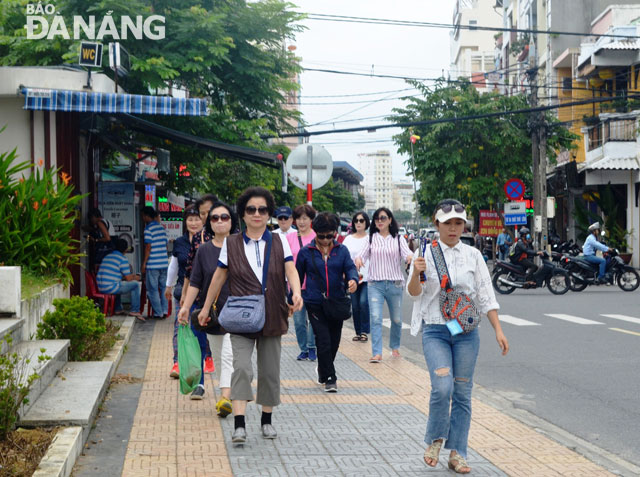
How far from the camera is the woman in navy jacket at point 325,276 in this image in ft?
29.8

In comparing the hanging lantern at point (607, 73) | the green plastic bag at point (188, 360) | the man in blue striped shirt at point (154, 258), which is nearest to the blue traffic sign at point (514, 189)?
the hanging lantern at point (607, 73)

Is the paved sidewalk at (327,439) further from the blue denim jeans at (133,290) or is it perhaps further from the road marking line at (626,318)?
the road marking line at (626,318)

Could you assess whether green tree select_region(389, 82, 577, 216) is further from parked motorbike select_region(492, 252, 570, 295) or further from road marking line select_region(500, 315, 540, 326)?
road marking line select_region(500, 315, 540, 326)

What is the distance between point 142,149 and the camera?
66.0 feet

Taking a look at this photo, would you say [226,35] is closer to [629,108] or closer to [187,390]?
[187,390]

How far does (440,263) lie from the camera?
582 cm

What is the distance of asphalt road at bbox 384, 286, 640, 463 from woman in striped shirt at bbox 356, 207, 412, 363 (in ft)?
4.03

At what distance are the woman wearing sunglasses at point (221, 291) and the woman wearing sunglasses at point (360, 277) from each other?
4273 mm

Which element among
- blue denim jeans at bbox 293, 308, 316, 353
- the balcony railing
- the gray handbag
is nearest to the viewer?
the gray handbag

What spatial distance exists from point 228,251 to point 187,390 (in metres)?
1.73

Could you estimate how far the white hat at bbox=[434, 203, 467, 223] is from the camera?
5.79 meters

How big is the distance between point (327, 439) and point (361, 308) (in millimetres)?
6717

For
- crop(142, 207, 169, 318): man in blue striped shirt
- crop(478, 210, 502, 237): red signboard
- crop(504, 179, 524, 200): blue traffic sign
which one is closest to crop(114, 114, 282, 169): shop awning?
crop(142, 207, 169, 318): man in blue striped shirt

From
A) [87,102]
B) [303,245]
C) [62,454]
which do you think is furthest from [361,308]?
[62,454]
